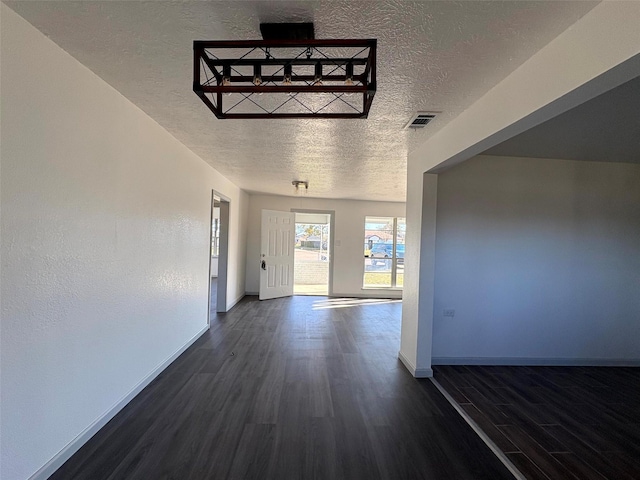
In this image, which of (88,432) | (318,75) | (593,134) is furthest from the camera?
(593,134)

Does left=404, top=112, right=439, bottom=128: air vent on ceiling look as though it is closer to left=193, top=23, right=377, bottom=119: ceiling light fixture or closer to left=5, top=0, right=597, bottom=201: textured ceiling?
left=5, top=0, right=597, bottom=201: textured ceiling

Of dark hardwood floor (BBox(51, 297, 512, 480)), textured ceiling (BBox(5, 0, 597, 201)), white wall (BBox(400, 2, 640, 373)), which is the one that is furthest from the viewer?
dark hardwood floor (BBox(51, 297, 512, 480))

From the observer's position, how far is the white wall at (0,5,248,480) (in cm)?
141

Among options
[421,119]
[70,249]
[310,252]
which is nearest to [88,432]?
[70,249]

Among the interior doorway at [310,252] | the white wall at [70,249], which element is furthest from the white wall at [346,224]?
the white wall at [70,249]

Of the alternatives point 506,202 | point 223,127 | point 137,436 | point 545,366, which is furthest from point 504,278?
point 137,436

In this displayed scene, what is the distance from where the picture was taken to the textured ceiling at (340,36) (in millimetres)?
1250

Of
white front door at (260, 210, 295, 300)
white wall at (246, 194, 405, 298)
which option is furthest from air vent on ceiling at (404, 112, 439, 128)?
white wall at (246, 194, 405, 298)

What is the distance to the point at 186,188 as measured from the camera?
3.38m

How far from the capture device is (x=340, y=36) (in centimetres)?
142

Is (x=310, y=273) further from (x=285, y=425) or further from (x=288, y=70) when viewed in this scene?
(x=288, y=70)

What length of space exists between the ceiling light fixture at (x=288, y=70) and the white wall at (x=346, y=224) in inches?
189

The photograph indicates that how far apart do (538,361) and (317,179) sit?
3.71m

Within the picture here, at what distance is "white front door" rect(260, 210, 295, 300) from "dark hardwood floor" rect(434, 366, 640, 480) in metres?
3.94
